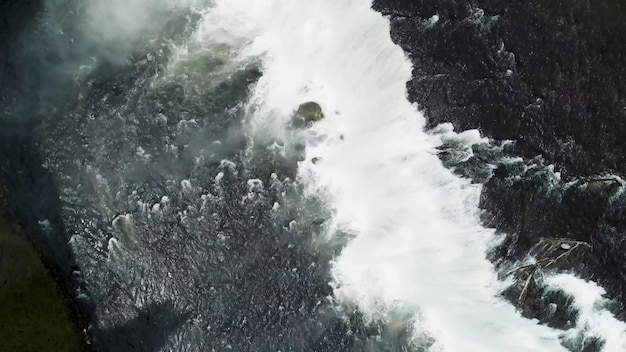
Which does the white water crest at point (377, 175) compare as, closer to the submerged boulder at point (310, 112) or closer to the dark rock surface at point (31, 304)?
the submerged boulder at point (310, 112)

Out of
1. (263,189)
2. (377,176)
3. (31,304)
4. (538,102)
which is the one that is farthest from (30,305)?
(538,102)

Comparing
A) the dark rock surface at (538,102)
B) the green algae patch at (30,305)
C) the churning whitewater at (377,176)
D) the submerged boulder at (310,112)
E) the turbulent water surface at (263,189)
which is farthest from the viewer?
the submerged boulder at (310,112)

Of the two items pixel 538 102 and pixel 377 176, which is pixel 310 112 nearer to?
pixel 377 176

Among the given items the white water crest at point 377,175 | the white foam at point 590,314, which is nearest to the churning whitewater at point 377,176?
the white water crest at point 377,175

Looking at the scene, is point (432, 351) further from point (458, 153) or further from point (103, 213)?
point (103, 213)

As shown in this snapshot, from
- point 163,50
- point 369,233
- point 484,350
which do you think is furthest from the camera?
point 163,50

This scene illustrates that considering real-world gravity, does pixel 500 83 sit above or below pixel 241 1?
below

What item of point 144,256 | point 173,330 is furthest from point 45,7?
point 173,330
